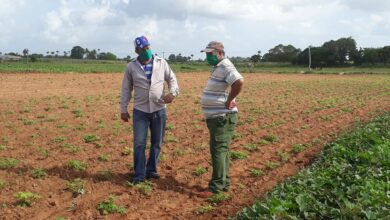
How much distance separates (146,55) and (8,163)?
10.3 ft

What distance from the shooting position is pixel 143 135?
659cm

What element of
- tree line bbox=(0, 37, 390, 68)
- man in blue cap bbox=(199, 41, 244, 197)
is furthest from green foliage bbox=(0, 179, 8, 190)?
tree line bbox=(0, 37, 390, 68)

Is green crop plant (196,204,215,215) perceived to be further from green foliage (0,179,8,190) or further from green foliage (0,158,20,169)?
green foliage (0,158,20,169)

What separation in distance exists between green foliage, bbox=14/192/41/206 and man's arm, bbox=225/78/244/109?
2.83m

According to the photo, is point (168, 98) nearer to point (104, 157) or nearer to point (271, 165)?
point (104, 157)

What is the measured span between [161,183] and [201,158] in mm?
1603


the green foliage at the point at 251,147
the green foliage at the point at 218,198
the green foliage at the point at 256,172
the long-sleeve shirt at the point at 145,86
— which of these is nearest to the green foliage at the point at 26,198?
the long-sleeve shirt at the point at 145,86

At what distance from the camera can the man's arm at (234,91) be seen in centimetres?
586

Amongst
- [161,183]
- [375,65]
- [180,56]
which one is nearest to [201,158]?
[161,183]

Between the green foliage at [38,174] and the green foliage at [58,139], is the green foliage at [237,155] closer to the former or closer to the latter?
the green foliage at [38,174]

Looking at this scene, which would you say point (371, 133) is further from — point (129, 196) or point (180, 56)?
point (180, 56)

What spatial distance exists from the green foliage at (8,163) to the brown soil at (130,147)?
0.50ft

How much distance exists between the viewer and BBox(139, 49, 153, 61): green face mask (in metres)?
6.46

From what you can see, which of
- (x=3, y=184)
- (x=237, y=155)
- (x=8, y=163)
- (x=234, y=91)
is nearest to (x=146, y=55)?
(x=234, y=91)
